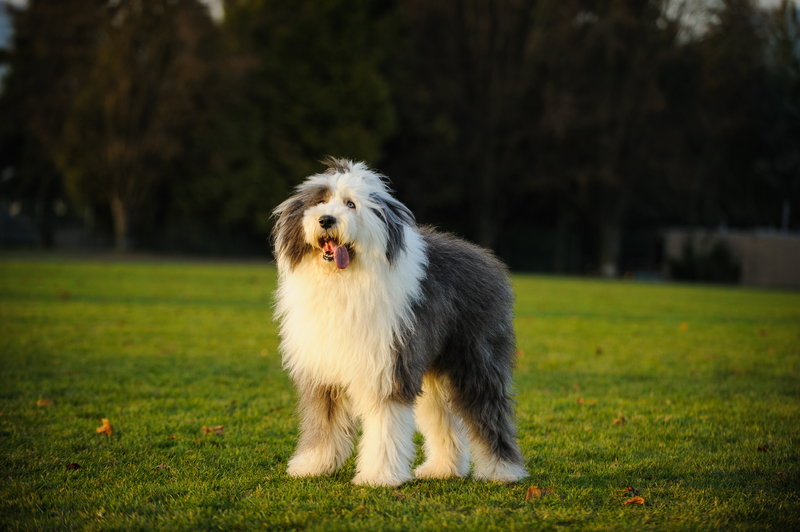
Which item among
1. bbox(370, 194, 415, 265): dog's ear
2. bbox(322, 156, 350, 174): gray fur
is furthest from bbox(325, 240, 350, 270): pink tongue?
bbox(322, 156, 350, 174): gray fur

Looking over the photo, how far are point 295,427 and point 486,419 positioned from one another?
1922mm

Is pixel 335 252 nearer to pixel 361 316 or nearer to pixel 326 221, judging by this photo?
pixel 326 221

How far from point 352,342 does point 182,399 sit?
309cm

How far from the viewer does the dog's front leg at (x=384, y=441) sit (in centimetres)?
419

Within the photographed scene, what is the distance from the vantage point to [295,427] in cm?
572

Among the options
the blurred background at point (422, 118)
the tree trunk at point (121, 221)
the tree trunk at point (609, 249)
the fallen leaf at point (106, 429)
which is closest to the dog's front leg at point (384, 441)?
the fallen leaf at point (106, 429)

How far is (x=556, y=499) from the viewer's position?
4.11m

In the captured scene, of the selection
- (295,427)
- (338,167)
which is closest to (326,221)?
(338,167)

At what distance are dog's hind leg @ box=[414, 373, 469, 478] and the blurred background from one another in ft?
87.4

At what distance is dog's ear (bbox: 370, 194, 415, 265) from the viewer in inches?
161

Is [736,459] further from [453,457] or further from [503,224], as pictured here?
[503,224]

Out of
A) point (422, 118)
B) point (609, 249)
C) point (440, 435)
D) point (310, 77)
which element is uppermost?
point (310, 77)

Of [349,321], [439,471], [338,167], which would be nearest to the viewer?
[349,321]

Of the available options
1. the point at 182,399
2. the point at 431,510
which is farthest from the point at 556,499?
the point at 182,399
